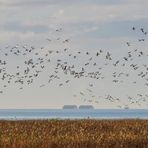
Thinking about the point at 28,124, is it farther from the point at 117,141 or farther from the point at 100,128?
the point at 117,141

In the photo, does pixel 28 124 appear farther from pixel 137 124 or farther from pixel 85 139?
pixel 85 139

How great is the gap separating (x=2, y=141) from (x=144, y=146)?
209 inches

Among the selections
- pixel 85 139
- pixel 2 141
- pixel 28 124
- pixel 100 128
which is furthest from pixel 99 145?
pixel 28 124

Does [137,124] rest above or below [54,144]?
below

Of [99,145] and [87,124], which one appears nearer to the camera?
[99,145]

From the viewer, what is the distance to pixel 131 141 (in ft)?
89.9

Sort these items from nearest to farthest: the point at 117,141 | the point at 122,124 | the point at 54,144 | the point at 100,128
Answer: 1. the point at 54,144
2. the point at 117,141
3. the point at 100,128
4. the point at 122,124

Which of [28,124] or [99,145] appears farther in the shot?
[28,124]

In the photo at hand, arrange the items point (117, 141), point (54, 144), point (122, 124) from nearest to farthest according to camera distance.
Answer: point (54, 144) → point (117, 141) → point (122, 124)

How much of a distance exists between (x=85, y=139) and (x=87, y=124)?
45.6 ft

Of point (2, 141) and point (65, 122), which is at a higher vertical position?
point (2, 141)

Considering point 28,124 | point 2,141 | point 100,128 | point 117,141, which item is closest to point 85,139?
point 117,141

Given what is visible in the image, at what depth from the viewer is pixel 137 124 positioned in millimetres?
41344

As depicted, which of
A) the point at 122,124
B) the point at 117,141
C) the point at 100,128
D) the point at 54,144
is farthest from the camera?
the point at 122,124
